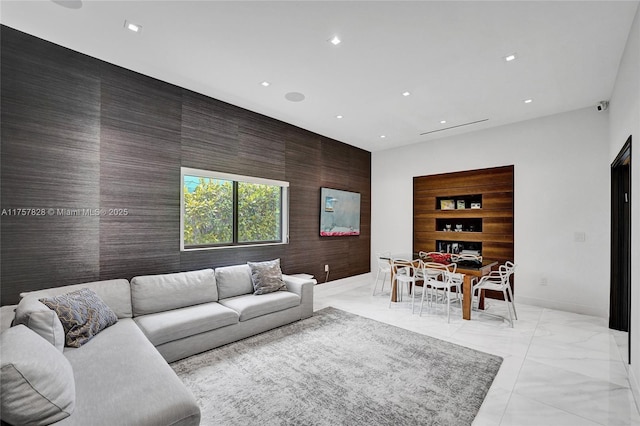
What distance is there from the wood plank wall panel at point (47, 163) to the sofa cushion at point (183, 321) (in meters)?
0.89

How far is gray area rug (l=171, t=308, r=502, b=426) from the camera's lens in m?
2.07

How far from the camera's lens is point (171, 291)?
3180mm

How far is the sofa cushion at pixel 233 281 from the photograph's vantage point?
3.65 m

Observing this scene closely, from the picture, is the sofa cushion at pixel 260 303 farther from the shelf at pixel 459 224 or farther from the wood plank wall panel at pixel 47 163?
the shelf at pixel 459 224

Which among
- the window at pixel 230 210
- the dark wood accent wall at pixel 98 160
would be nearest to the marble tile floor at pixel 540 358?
the window at pixel 230 210

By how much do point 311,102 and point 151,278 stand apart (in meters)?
3.04

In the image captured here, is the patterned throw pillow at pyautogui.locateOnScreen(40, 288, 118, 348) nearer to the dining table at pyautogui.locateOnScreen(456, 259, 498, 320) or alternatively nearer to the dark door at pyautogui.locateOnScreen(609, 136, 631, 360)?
the dining table at pyautogui.locateOnScreen(456, 259, 498, 320)

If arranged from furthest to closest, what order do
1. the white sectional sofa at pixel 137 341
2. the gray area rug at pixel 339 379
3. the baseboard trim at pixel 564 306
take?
1. the baseboard trim at pixel 564 306
2. the gray area rug at pixel 339 379
3. the white sectional sofa at pixel 137 341

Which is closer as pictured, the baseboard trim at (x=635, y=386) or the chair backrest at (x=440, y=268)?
the baseboard trim at (x=635, y=386)

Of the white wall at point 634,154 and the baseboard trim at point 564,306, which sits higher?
the white wall at point 634,154

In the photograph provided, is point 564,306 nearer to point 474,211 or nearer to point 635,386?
point 474,211

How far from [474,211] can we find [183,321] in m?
5.00

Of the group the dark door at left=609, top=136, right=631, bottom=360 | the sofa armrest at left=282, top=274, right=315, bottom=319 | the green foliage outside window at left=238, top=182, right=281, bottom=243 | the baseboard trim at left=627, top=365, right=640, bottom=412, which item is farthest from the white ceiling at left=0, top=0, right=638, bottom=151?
the baseboard trim at left=627, top=365, right=640, bottom=412

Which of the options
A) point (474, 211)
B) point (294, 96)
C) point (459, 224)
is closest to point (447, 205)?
point (459, 224)
